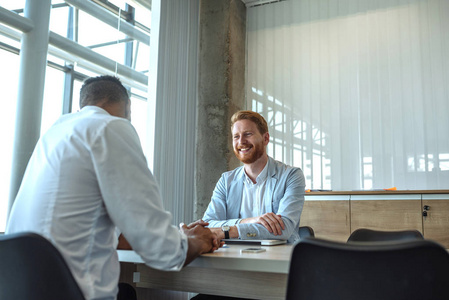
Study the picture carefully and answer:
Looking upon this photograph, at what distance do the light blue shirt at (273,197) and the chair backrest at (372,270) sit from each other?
1074 millimetres

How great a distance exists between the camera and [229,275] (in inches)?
64.9

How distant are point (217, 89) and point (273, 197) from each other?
3.28m

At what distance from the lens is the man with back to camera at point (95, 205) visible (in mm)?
1226

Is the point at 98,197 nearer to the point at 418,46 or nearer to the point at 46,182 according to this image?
the point at 46,182

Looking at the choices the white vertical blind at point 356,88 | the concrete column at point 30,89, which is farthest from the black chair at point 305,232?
the white vertical blind at point 356,88

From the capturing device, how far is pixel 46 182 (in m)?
1.26

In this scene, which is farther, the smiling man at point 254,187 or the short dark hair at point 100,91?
the smiling man at point 254,187

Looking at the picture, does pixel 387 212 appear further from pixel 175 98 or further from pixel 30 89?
pixel 30 89

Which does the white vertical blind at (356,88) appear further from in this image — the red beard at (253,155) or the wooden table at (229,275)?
the wooden table at (229,275)

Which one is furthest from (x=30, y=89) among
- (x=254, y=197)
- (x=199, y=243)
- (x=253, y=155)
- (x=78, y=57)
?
(x=199, y=243)

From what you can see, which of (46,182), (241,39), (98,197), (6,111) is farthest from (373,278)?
(241,39)

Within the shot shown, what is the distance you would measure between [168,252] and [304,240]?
44 centimetres

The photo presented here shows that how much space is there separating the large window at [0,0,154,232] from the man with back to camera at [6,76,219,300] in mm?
1958

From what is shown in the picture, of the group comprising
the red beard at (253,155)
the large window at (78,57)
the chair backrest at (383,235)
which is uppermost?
the large window at (78,57)
